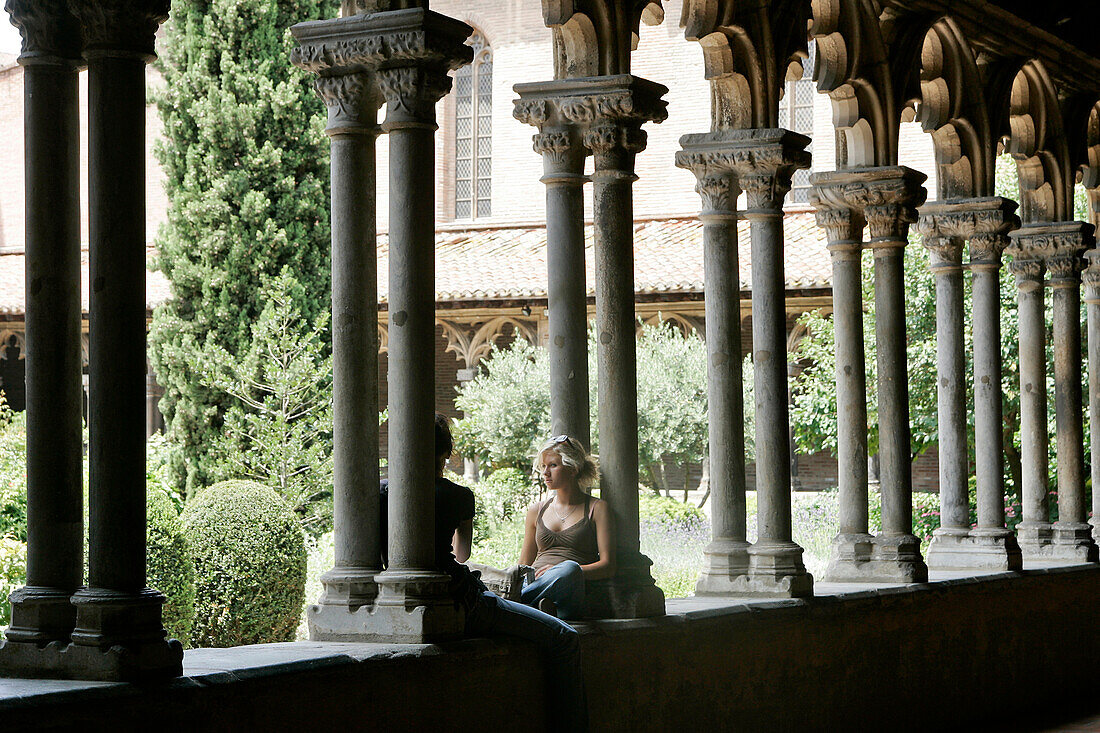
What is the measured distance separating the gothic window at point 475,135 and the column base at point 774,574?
16.6 meters

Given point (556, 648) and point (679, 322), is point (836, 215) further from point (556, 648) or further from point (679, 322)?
point (679, 322)

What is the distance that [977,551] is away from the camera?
8.77 meters

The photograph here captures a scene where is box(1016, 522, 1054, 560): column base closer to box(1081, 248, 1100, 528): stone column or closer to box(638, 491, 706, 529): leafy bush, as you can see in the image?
box(1081, 248, 1100, 528): stone column

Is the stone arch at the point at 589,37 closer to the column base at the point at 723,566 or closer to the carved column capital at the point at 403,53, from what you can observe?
the carved column capital at the point at 403,53

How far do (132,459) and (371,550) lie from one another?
3.61 ft

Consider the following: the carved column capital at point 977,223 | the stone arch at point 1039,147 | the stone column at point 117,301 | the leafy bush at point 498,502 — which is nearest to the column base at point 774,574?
the carved column capital at point 977,223

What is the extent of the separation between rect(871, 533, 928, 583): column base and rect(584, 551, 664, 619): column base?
2.29 metres

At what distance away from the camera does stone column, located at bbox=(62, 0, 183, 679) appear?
4113 millimetres

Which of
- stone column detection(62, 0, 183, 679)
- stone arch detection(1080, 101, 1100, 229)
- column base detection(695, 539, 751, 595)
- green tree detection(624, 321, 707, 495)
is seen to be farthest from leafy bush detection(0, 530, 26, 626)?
green tree detection(624, 321, 707, 495)

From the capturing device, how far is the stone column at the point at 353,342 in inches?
199

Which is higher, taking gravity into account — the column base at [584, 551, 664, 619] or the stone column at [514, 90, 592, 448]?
the stone column at [514, 90, 592, 448]

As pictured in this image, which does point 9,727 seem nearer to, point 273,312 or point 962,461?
point 962,461

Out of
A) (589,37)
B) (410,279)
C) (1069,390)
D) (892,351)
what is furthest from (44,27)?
(1069,390)

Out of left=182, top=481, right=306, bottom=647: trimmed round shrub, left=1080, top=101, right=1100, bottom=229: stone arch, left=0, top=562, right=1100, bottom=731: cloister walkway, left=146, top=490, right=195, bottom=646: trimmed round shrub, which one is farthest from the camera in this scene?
A: left=182, top=481, right=306, bottom=647: trimmed round shrub
